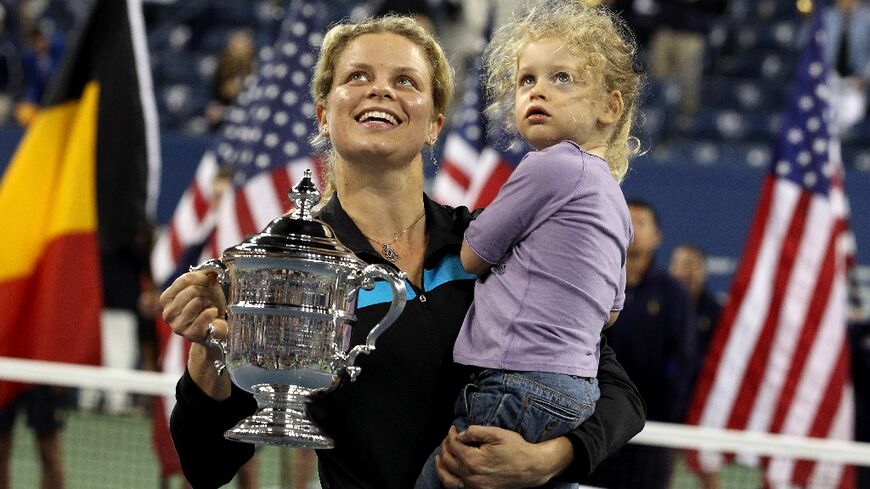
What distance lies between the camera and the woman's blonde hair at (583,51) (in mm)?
2557

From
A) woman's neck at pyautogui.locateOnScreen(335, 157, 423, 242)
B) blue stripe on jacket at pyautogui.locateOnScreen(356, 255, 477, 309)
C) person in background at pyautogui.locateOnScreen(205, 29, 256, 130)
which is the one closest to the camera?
blue stripe on jacket at pyautogui.locateOnScreen(356, 255, 477, 309)

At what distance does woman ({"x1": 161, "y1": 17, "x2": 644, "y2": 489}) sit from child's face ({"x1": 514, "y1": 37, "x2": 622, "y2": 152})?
0.20m

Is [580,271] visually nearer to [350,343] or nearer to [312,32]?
[350,343]

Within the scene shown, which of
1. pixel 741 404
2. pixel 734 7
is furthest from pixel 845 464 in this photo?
pixel 734 7

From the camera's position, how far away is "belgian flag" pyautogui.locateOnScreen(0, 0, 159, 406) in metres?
5.76

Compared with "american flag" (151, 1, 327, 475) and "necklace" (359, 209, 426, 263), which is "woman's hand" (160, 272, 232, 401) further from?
"american flag" (151, 1, 327, 475)

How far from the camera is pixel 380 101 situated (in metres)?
2.52

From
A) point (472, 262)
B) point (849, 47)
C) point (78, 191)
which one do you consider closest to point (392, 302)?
point (472, 262)

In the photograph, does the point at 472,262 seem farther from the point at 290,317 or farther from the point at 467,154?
the point at 467,154

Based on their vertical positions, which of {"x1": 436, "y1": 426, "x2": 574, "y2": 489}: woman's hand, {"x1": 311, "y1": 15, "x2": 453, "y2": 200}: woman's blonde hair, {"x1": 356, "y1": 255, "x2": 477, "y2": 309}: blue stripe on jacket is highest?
{"x1": 311, "y1": 15, "x2": 453, "y2": 200}: woman's blonde hair

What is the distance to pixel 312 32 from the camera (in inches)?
265

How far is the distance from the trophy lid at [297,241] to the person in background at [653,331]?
3.94m

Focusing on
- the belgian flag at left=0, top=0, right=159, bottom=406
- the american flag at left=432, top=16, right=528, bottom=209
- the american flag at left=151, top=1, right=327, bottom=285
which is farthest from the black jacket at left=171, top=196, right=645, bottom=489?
the american flag at left=432, top=16, right=528, bottom=209

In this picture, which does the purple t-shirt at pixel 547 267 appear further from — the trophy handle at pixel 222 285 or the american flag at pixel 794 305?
the american flag at pixel 794 305
